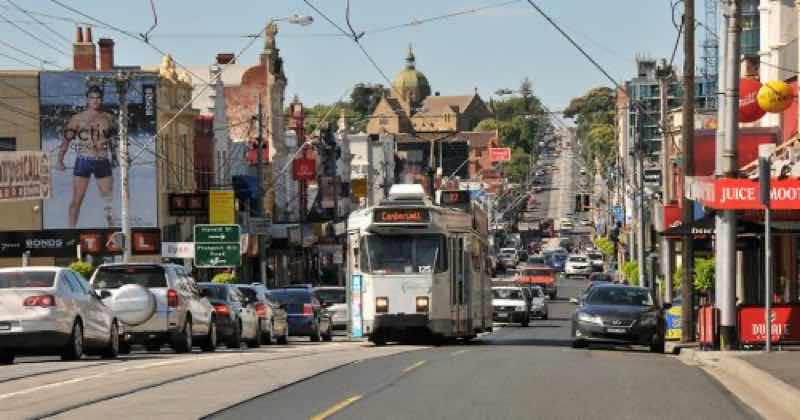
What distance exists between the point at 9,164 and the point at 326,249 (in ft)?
150

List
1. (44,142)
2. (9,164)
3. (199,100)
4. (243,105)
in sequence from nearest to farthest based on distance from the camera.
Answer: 1. (9,164)
2. (44,142)
3. (199,100)
4. (243,105)

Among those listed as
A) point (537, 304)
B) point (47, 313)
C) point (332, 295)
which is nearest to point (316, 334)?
point (332, 295)

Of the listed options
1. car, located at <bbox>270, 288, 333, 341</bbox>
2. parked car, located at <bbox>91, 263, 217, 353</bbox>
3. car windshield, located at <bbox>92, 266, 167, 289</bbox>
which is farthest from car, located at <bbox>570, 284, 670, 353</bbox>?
car, located at <bbox>270, 288, 333, 341</bbox>

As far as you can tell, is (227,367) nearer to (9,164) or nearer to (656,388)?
(656,388)

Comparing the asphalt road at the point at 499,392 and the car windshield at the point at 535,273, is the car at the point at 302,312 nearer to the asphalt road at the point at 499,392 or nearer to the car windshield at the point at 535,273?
the asphalt road at the point at 499,392

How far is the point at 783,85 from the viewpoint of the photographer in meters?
39.0

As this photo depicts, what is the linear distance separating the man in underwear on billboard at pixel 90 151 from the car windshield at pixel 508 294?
17.1 m

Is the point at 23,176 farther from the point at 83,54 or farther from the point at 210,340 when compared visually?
the point at 210,340

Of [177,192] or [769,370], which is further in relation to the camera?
[177,192]

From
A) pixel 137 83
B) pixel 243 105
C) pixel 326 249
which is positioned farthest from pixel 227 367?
pixel 326 249

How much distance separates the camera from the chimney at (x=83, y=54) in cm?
7002

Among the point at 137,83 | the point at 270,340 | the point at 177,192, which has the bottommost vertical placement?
the point at 270,340

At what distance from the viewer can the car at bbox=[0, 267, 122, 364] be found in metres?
24.7

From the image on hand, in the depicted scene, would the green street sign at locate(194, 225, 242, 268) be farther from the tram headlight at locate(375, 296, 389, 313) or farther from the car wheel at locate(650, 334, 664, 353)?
the car wheel at locate(650, 334, 664, 353)
